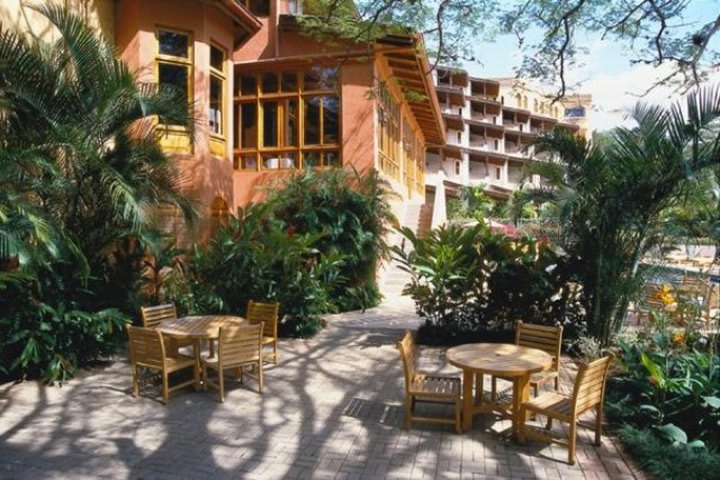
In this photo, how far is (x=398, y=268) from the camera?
1272 centimetres

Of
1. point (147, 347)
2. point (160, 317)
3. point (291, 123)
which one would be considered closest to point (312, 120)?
point (291, 123)

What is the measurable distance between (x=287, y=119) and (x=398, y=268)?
537 cm

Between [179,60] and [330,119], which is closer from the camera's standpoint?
[179,60]

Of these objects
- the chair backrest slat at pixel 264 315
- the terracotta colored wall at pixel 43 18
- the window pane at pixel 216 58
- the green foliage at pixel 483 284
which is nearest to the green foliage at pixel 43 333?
the chair backrest slat at pixel 264 315

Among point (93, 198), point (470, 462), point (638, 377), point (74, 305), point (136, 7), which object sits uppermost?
point (136, 7)

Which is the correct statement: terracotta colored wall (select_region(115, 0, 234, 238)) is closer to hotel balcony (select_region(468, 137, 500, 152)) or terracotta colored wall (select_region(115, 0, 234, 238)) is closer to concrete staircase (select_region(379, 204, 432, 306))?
concrete staircase (select_region(379, 204, 432, 306))

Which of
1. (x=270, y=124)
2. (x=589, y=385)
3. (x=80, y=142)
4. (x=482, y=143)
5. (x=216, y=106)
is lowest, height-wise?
(x=589, y=385)

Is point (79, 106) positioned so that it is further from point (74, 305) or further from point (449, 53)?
point (449, 53)

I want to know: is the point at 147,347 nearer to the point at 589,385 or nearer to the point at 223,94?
the point at 589,385

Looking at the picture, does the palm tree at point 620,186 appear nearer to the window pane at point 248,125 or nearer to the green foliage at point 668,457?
the green foliage at point 668,457

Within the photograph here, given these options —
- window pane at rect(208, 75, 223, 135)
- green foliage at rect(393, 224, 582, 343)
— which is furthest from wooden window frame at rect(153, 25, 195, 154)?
green foliage at rect(393, 224, 582, 343)

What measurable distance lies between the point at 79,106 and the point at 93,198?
130 centimetres

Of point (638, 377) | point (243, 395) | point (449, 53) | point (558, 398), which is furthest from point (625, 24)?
point (243, 395)

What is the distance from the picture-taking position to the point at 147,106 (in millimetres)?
7020
